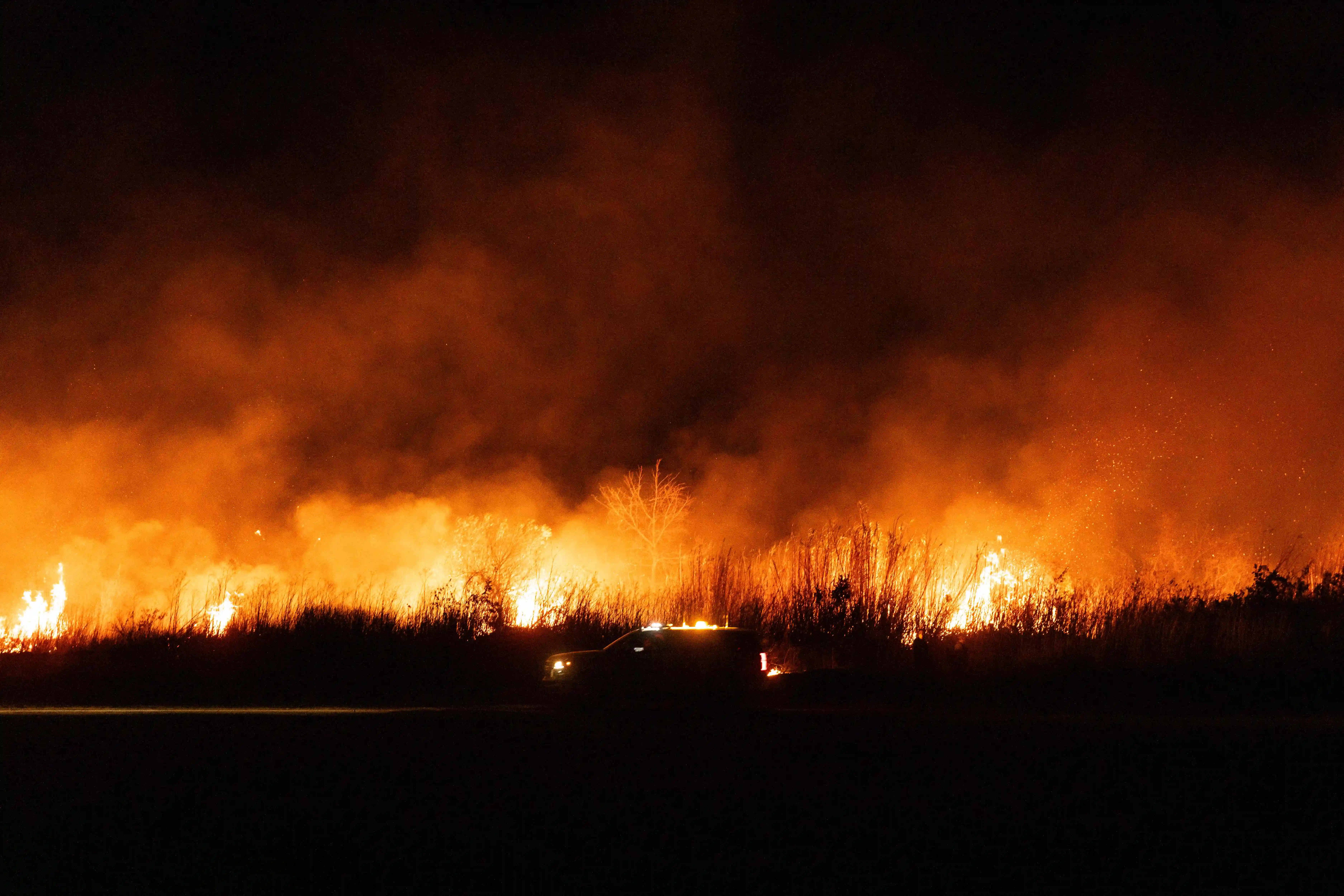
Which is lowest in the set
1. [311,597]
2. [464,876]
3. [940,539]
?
[464,876]

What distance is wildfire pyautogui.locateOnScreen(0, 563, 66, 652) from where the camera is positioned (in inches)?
944


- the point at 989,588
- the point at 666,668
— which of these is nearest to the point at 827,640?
the point at 989,588

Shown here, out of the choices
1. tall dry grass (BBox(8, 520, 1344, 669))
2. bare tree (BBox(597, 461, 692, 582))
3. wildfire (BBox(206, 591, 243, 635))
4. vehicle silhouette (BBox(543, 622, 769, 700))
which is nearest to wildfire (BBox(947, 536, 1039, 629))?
tall dry grass (BBox(8, 520, 1344, 669))

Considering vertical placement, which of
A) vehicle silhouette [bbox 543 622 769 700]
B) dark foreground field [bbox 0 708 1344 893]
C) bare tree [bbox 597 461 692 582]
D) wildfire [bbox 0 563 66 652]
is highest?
bare tree [bbox 597 461 692 582]

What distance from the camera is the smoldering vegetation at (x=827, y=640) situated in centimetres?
1848

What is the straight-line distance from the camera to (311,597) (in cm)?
2598

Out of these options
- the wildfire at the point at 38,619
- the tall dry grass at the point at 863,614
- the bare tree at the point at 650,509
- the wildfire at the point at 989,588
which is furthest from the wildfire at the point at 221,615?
the wildfire at the point at 989,588

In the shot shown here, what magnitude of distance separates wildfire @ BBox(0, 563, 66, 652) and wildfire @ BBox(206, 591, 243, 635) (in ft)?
10.6

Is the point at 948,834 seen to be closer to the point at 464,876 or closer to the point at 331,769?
the point at 464,876

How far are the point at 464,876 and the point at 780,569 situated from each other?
914 inches

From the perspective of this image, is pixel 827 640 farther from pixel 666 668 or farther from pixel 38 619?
pixel 38 619

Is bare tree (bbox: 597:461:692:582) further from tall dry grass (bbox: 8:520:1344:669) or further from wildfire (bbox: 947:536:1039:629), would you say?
wildfire (bbox: 947:536:1039:629)

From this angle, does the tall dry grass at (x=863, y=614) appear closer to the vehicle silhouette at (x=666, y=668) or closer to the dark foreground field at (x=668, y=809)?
the vehicle silhouette at (x=666, y=668)

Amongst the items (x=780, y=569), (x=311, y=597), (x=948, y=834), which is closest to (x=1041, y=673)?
(x=780, y=569)
